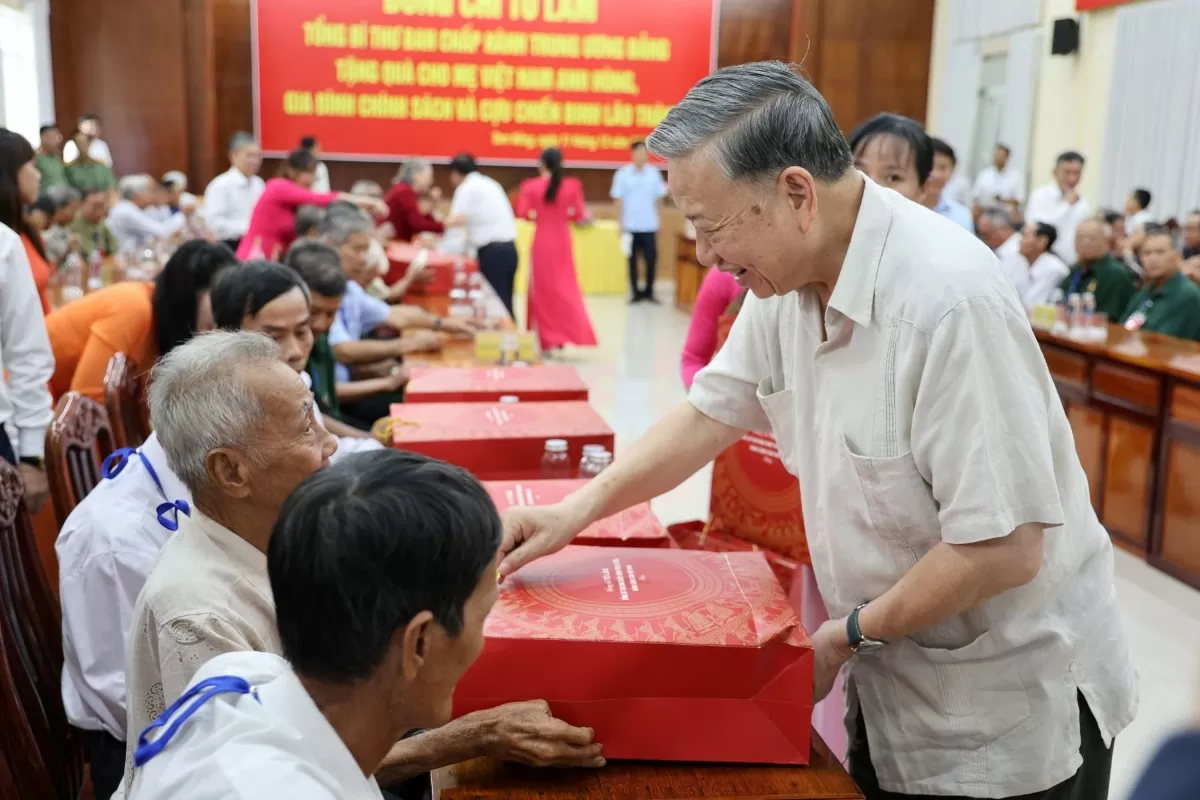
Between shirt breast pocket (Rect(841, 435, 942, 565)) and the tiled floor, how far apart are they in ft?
0.94

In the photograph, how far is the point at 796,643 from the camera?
115cm

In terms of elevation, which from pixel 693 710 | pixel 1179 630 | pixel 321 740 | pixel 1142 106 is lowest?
pixel 1179 630

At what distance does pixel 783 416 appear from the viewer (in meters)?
1.44

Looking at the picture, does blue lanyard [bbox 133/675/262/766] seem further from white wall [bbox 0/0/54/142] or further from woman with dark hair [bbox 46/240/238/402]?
white wall [bbox 0/0/54/142]

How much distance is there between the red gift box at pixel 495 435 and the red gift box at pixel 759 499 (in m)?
0.25

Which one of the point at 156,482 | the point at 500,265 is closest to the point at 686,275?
the point at 500,265

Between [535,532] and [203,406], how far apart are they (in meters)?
0.44

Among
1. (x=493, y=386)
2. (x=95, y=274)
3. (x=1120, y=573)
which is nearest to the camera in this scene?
(x=493, y=386)

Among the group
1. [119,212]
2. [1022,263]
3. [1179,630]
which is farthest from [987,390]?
[119,212]

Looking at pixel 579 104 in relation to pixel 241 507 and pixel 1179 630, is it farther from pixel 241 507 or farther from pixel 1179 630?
pixel 241 507

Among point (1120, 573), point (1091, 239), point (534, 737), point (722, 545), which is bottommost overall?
point (1120, 573)

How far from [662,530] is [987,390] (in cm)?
67

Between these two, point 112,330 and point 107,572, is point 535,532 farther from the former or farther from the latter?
point 112,330

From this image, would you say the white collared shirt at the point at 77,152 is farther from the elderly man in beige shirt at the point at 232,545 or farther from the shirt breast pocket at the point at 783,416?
the shirt breast pocket at the point at 783,416
